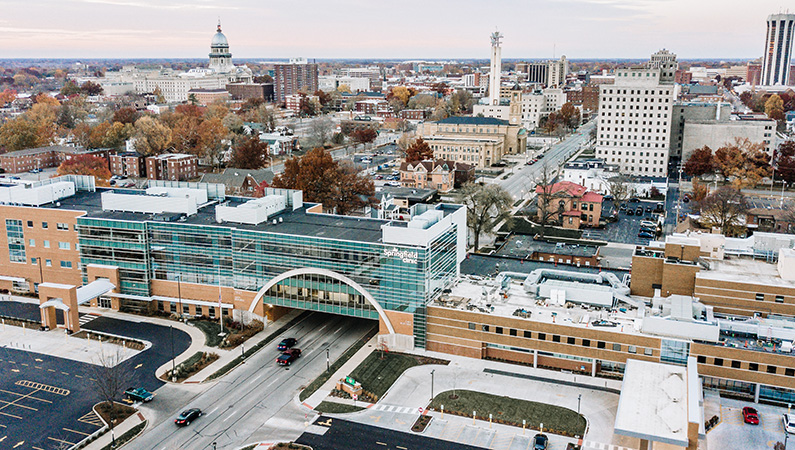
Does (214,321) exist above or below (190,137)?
below

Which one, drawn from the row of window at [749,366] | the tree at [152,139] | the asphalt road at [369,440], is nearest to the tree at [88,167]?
the tree at [152,139]

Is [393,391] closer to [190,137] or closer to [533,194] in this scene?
[533,194]

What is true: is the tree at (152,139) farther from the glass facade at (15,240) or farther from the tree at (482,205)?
the tree at (482,205)

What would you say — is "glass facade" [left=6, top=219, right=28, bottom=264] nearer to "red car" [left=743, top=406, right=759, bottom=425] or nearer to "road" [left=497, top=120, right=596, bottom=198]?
"red car" [left=743, top=406, right=759, bottom=425]

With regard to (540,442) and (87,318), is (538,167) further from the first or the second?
(540,442)

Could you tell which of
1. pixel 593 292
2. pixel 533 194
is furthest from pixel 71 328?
pixel 533 194

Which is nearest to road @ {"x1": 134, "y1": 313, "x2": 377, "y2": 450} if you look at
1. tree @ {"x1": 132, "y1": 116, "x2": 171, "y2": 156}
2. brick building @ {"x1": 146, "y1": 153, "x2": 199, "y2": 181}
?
brick building @ {"x1": 146, "y1": 153, "x2": 199, "y2": 181}
